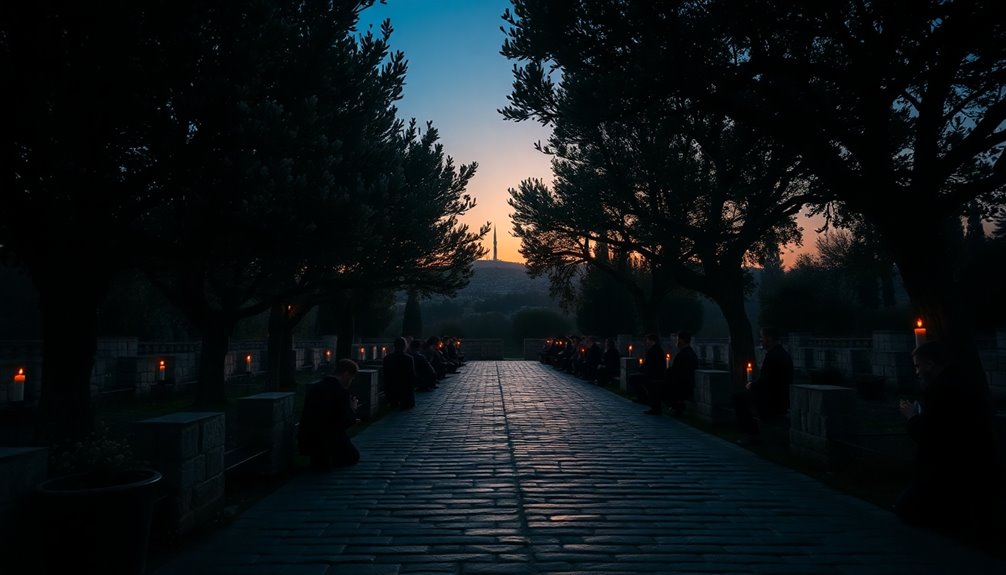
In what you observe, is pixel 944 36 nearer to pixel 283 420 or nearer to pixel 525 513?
pixel 525 513

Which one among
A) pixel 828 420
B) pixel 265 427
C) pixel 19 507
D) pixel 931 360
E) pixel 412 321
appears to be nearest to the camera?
pixel 19 507

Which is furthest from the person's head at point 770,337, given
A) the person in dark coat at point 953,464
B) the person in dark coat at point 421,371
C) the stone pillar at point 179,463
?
the person in dark coat at point 421,371

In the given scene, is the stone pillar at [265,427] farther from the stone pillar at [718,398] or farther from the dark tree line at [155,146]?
the stone pillar at [718,398]

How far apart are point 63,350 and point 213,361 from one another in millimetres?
7231

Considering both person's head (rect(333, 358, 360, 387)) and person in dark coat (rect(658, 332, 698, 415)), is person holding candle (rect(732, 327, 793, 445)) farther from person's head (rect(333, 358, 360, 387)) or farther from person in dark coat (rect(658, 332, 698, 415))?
person's head (rect(333, 358, 360, 387))

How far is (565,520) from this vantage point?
5707 mm

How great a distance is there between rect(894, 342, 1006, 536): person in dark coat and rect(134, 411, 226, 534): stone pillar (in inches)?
246

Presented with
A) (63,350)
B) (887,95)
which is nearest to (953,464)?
(887,95)

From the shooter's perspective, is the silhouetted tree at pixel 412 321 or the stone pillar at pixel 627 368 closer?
the stone pillar at pixel 627 368

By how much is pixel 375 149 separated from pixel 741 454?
11369mm

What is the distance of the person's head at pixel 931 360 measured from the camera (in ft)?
18.8

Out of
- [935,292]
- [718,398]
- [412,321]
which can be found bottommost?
[718,398]

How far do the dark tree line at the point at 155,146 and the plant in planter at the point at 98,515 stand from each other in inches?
247

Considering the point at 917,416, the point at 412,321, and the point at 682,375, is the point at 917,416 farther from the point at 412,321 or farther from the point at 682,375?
the point at 412,321
